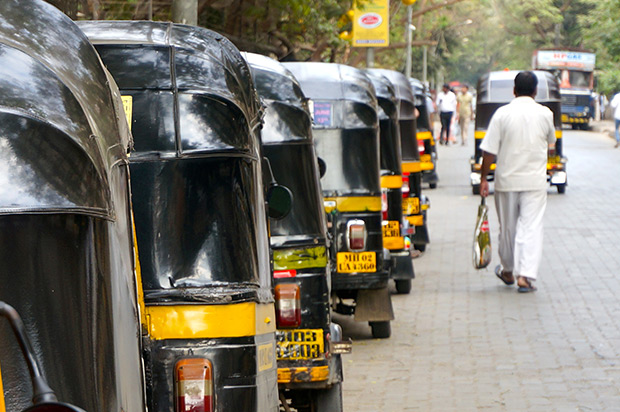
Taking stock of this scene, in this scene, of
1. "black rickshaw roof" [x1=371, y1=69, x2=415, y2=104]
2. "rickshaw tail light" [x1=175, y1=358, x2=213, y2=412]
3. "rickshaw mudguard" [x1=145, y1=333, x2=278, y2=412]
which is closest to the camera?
"rickshaw tail light" [x1=175, y1=358, x2=213, y2=412]

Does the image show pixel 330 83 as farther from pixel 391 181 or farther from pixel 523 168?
pixel 523 168

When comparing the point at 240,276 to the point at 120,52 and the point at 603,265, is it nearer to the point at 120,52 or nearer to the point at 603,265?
the point at 120,52

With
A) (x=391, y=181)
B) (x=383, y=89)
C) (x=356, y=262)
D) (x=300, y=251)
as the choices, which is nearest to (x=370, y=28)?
(x=383, y=89)

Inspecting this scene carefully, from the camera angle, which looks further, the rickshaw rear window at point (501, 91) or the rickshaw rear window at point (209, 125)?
the rickshaw rear window at point (501, 91)

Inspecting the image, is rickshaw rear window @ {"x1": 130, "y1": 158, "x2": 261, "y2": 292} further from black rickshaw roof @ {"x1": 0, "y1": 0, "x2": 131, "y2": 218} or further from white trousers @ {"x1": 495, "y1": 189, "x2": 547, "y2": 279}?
white trousers @ {"x1": 495, "y1": 189, "x2": 547, "y2": 279}

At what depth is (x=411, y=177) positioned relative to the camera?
587 inches

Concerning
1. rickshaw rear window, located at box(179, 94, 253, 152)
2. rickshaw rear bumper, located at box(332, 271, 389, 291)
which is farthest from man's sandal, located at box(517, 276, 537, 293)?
rickshaw rear window, located at box(179, 94, 253, 152)

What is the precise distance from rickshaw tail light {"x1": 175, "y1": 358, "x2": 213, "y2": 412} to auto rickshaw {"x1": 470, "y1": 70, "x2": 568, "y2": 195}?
19107 mm

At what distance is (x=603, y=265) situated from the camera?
1429 cm

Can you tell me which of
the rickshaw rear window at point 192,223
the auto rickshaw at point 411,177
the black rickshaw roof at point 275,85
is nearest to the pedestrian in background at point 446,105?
the auto rickshaw at point 411,177

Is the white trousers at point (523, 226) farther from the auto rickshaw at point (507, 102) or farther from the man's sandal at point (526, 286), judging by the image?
the auto rickshaw at point (507, 102)

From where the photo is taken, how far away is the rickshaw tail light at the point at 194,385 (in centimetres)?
434

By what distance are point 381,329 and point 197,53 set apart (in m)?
5.75

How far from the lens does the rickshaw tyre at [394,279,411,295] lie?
1277cm
